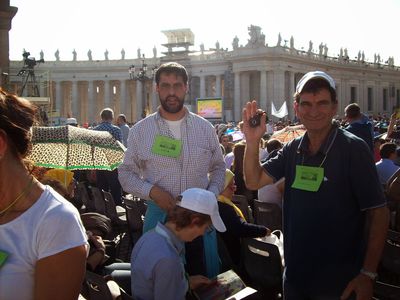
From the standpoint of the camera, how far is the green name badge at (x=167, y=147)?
4.11 m

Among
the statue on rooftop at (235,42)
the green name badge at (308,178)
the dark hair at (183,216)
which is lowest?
the dark hair at (183,216)

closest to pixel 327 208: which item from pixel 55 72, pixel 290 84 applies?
pixel 290 84

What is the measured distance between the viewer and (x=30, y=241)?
1.97 meters

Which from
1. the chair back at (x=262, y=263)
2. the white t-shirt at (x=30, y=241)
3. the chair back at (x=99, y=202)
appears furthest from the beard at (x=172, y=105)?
the chair back at (x=99, y=202)

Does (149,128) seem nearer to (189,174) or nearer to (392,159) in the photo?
(189,174)

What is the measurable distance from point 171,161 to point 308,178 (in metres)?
1.41

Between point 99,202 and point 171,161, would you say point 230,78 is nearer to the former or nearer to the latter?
point 99,202

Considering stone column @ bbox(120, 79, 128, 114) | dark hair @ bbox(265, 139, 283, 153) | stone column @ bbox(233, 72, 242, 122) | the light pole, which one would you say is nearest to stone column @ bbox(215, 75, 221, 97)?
stone column @ bbox(233, 72, 242, 122)

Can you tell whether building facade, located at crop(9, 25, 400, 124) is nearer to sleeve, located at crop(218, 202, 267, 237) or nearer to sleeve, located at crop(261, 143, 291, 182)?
sleeve, located at crop(218, 202, 267, 237)

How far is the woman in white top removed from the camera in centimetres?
196

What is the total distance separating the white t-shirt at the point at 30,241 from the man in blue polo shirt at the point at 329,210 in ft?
5.12

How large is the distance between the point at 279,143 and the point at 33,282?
6.34 m

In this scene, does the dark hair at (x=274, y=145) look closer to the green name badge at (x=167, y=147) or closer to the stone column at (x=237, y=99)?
the green name badge at (x=167, y=147)

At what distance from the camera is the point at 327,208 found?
116 inches
